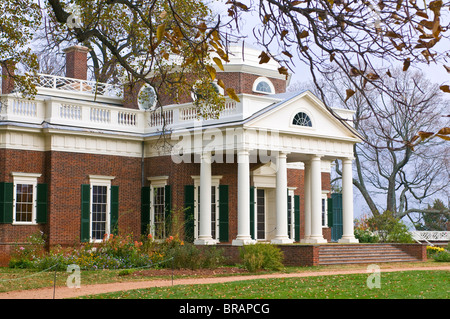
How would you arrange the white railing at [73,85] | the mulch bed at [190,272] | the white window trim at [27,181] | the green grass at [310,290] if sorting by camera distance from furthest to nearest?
the white railing at [73,85] → the white window trim at [27,181] → the mulch bed at [190,272] → the green grass at [310,290]

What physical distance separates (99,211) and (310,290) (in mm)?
13990

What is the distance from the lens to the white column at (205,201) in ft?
85.5

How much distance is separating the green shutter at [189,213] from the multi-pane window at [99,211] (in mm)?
3270

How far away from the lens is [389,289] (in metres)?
15.4

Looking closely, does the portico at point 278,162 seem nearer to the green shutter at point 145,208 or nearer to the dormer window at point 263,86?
the green shutter at point 145,208

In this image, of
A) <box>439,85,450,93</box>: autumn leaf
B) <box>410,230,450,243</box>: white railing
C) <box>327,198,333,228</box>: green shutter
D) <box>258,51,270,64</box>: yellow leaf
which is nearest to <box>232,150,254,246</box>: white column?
<box>327,198,333,228</box>: green shutter

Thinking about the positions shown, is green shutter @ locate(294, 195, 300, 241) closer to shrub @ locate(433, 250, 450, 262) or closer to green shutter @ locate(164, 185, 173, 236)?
shrub @ locate(433, 250, 450, 262)

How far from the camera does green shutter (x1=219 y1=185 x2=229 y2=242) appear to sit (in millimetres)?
27719

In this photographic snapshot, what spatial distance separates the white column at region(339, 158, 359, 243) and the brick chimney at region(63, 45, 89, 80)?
1299 centimetres

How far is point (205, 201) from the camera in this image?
26.1m

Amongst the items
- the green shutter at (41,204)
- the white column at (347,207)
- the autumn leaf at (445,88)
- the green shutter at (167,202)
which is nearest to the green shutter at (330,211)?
the white column at (347,207)

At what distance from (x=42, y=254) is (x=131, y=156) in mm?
6084

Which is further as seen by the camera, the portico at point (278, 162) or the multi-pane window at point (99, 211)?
the multi-pane window at point (99, 211)
